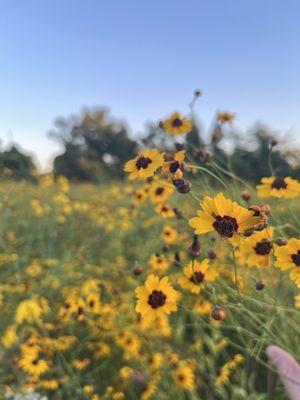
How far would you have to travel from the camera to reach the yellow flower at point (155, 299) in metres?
1.09

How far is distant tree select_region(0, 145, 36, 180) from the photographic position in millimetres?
3034

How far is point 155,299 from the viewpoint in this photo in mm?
1110

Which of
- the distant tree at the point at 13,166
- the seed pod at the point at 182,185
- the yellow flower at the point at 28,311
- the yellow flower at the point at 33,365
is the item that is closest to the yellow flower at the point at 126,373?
the yellow flower at the point at 33,365

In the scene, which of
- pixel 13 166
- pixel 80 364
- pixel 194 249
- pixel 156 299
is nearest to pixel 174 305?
pixel 156 299

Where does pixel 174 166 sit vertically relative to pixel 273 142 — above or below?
below

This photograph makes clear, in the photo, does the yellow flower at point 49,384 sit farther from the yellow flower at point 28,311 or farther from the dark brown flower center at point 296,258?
the dark brown flower center at point 296,258

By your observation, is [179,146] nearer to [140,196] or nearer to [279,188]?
[279,188]

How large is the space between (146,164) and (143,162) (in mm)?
17

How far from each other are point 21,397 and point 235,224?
1081 millimetres

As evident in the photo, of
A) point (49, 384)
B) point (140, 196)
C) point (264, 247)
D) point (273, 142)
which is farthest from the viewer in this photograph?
point (140, 196)

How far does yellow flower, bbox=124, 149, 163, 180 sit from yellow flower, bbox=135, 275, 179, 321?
284 mm

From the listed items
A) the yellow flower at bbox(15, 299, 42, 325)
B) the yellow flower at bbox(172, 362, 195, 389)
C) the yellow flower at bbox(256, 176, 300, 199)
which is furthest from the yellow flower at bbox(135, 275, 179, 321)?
the yellow flower at bbox(15, 299, 42, 325)

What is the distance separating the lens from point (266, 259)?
3.91 ft

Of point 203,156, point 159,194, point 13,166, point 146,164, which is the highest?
point 13,166
